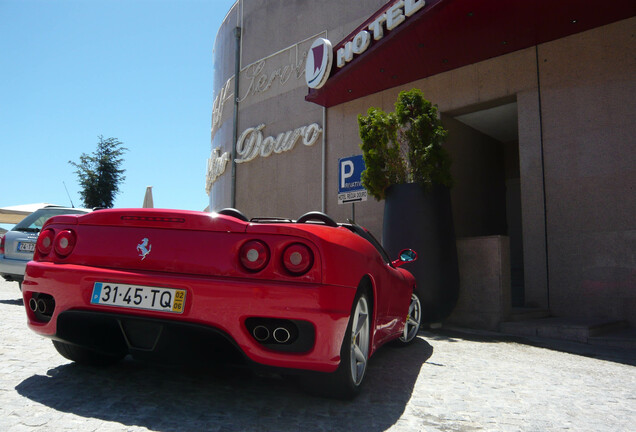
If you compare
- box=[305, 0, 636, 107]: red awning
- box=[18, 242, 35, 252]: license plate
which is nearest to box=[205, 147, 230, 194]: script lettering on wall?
box=[305, 0, 636, 107]: red awning

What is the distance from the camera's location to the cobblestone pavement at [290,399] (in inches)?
96.7

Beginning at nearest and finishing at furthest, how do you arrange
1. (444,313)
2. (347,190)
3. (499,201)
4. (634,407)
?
(634,407), (444,313), (347,190), (499,201)

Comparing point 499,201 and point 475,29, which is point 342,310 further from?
point 499,201

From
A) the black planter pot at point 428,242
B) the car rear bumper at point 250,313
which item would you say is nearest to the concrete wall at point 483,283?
the black planter pot at point 428,242

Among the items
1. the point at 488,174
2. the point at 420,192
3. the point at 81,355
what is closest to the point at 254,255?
the point at 81,355

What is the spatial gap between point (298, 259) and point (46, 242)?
1.58 metres

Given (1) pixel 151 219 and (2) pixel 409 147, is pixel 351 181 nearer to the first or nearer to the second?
(2) pixel 409 147

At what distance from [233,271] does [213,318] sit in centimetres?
25

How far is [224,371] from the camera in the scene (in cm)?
339

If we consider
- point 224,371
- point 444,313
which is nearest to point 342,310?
point 224,371

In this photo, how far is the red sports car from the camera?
8.16ft

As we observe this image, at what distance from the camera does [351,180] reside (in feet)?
27.7

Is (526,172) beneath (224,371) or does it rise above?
above

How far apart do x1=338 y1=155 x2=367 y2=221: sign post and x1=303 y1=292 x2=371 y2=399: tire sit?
5.10m
